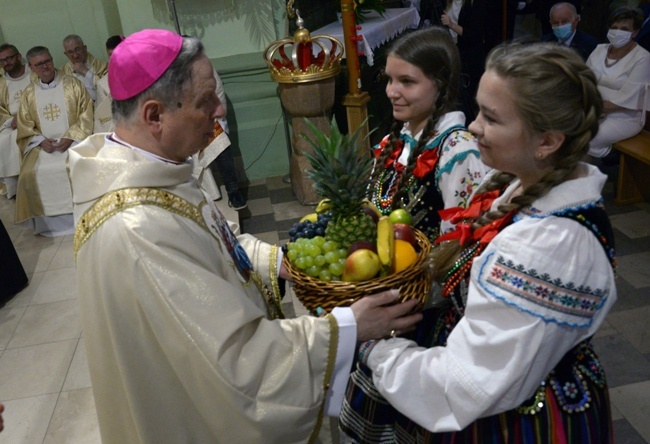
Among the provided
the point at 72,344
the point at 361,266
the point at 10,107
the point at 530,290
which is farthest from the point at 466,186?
the point at 10,107

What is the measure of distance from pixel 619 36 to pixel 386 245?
4447 mm

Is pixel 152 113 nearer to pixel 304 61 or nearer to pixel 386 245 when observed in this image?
pixel 386 245

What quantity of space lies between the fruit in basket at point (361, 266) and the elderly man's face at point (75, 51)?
19.4 feet

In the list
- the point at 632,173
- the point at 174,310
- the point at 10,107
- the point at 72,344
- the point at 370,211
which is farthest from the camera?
the point at 10,107

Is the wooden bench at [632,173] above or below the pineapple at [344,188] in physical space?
below

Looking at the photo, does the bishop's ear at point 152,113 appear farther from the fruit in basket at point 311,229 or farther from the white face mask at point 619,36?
→ the white face mask at point 619,36

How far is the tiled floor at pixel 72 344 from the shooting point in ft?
10.1

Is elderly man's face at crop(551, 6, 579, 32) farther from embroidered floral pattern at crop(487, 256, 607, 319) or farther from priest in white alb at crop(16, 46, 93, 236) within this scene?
embroidered floral pattern at crop(487, 256, 607, 319)

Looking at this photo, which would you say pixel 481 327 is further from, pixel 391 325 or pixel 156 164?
pixel 156 164

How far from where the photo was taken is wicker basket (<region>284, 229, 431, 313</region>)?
1630 mm

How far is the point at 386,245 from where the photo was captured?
1.67m

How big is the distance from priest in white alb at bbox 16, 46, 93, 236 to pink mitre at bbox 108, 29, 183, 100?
4.61 meters

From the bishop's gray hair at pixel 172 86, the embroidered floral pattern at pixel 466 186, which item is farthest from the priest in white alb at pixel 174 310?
the embroidered floral pattern at pixel 466 186

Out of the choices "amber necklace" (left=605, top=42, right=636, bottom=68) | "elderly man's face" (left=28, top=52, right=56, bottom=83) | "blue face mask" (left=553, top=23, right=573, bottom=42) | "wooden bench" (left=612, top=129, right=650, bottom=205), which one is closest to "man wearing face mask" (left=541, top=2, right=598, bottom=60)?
"blue face mask" (left=553, top=23, right=573, bottom=42)
